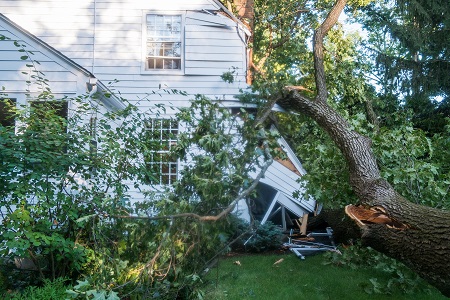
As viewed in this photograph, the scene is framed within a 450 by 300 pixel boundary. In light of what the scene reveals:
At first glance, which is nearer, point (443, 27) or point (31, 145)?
point (31, 145)

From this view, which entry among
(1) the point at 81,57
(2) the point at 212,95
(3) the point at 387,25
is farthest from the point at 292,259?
(3) the point at 387,25

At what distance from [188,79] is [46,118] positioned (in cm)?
605

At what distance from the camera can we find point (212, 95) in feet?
38.9

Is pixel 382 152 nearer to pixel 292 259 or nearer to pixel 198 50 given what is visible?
pixel 292 259

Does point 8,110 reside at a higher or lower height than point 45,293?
higher

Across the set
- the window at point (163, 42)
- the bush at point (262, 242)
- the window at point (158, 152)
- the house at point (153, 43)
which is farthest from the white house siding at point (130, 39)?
the window at point (158, 152)

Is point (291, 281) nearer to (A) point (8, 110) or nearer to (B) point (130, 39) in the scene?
(A) point (8, 110)

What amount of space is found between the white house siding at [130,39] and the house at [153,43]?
22mm

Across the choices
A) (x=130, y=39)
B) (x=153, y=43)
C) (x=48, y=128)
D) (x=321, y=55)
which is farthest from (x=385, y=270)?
(x=130, y=39)

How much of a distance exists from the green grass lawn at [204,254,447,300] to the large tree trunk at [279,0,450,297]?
135 cm

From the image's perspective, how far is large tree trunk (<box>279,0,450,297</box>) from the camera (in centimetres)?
499

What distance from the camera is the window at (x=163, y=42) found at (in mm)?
12109

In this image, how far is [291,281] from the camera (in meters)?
7.58

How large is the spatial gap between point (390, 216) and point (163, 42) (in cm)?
785
